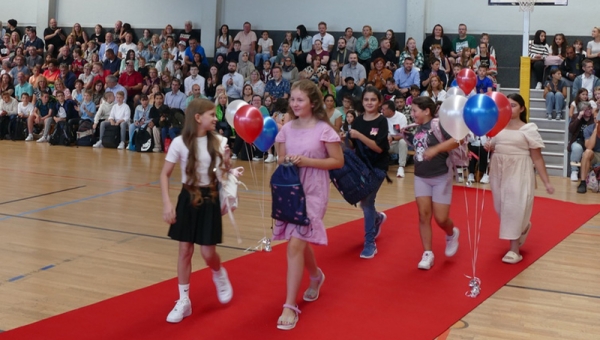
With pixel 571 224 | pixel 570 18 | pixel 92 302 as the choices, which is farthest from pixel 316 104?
pixel 570 18

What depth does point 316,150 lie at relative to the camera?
4.47 meters

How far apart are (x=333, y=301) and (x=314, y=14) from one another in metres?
14.0

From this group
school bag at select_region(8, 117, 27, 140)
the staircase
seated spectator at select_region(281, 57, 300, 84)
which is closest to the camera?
the staircase

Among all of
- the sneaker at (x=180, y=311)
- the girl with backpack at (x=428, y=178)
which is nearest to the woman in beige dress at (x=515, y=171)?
the girl with backpack at (x=428, y=178)

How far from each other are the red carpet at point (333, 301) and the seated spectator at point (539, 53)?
9.02 metres

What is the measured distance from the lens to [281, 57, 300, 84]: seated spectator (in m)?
15.5

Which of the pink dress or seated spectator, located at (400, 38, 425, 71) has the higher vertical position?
seated spectator, located at (400, 38, 425, 71)

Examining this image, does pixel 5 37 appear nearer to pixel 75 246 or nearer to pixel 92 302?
pixel 75 246

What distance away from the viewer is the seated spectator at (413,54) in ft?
49.2

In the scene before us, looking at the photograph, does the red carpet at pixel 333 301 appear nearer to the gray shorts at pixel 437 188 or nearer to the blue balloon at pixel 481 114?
the gray shorts at pixel 437 188

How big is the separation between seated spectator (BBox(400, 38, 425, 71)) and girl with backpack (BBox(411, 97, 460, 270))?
922 centimetres

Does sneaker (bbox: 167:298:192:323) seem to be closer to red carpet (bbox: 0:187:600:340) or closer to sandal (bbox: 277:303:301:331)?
red carpet (bbox: 0:187:600:340)

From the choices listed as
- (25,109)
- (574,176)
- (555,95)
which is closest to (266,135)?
(574,176)

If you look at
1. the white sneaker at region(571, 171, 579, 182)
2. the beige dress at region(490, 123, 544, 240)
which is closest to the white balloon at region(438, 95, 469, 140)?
the beige dress at region(490, 123, 544, 240)
